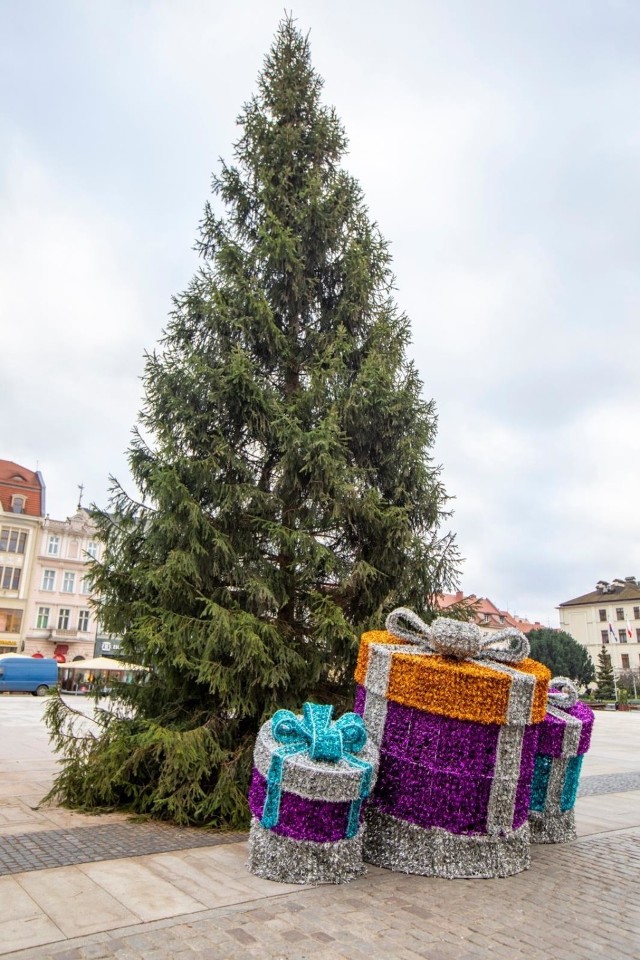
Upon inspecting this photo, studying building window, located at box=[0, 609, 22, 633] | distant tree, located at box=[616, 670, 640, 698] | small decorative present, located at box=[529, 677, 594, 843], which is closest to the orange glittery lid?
small decorative present, located at box=[529, 677, 594, 843]

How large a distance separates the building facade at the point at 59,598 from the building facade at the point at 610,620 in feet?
171

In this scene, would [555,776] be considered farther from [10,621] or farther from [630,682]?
[630,682]

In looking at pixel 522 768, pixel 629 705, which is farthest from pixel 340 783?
pixel 629 705

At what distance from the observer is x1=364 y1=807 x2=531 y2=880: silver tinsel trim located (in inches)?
213

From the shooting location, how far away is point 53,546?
4750 centimetres

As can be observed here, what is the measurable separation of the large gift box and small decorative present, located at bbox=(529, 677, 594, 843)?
124cm

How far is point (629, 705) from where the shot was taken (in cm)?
4900

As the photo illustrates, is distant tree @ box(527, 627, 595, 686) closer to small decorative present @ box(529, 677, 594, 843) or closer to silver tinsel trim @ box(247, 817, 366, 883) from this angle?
small decorative present @ box(529, 677, 594, 843)

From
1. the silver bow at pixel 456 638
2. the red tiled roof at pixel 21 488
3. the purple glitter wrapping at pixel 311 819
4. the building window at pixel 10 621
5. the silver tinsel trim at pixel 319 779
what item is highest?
the red tiled roof at pixel 21 488

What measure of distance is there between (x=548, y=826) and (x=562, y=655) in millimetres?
54415

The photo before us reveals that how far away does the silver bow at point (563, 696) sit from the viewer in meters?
7.28

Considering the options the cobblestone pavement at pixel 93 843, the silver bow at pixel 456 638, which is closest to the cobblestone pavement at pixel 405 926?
the cobblestone pavement at pixel 93 843

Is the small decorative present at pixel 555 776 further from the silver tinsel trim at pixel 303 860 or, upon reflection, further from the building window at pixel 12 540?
the building window at pixel 12 540

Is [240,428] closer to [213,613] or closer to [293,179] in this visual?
[213,613]
